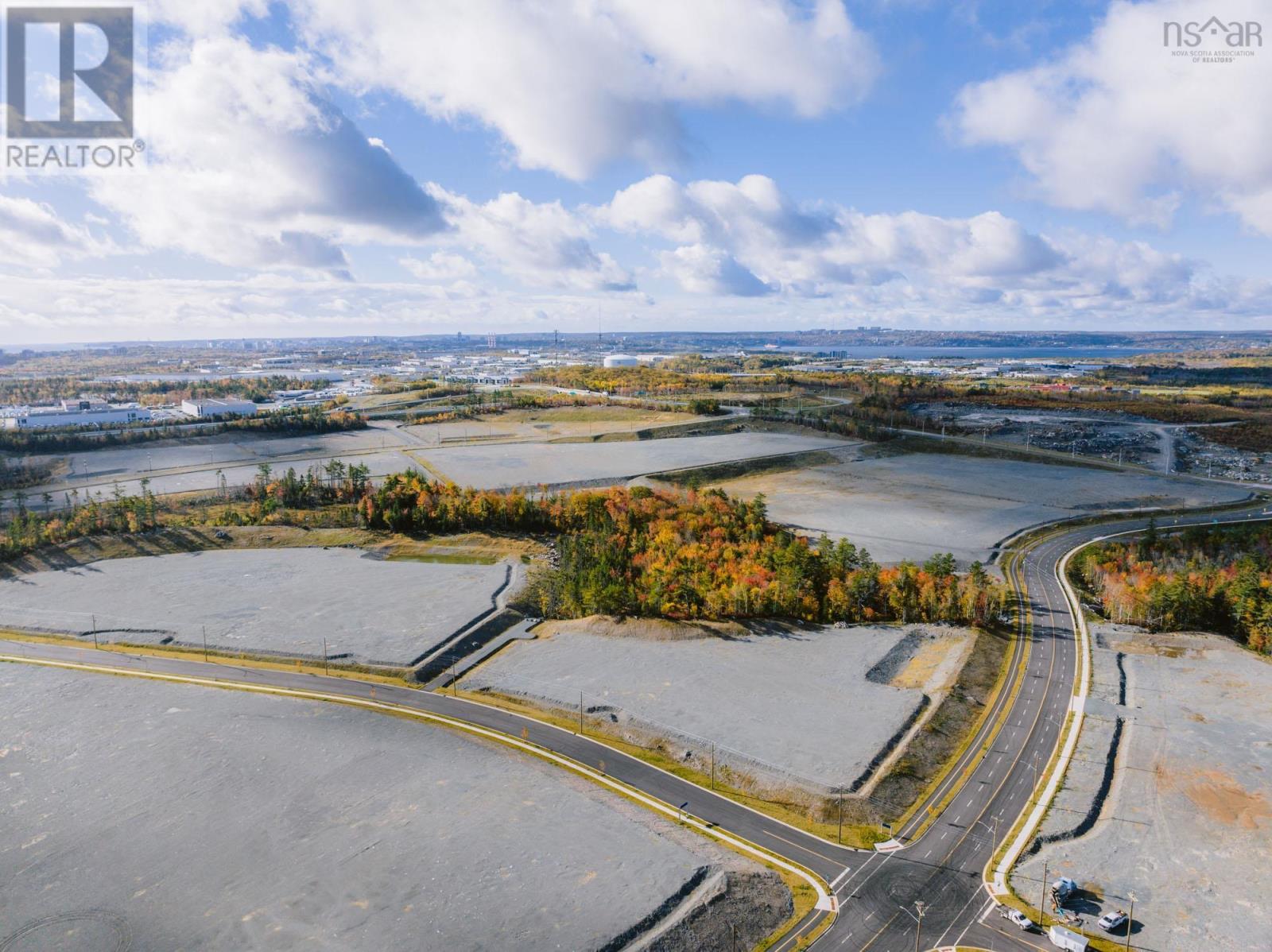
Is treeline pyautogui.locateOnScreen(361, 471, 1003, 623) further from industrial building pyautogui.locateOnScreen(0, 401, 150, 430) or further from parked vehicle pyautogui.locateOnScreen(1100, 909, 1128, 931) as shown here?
industrial building pyautogui.locateOnScreen(0, 401, 150, 430)

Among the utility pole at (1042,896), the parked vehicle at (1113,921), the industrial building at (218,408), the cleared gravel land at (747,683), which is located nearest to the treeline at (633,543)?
the cleared gravel land at (747,683)

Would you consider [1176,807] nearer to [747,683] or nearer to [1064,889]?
[1064,889]

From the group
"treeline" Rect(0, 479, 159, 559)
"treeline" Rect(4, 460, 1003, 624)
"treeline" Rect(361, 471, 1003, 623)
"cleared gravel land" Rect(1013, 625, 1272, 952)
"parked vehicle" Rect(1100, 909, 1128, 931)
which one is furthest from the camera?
"treeline" Rect(0, 479, 159, 559)

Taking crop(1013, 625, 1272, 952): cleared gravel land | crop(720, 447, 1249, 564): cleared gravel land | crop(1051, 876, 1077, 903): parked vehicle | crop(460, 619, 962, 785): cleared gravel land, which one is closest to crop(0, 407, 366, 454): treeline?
crop(720, 447, 1249, 564): cleared gravel land

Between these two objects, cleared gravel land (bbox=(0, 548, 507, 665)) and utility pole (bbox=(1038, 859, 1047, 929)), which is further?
cleared gravel land (bbox=(0, 548, 507, 665))

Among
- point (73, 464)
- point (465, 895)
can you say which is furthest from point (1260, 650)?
point (73, 464)

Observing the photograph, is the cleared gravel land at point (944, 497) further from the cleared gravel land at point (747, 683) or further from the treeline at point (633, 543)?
the cleared gravel land at point (747, 683)
